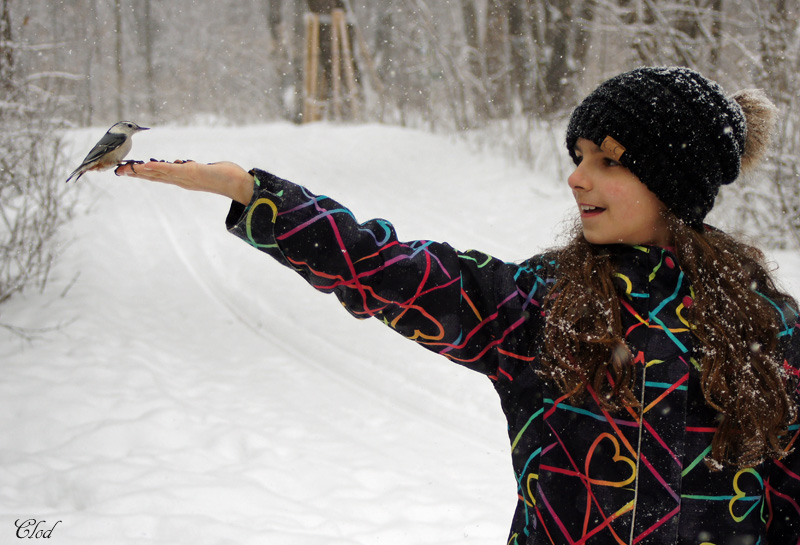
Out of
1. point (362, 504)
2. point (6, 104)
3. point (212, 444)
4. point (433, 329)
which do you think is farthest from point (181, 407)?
point (433, 329)

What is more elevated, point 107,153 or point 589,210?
point 107,153

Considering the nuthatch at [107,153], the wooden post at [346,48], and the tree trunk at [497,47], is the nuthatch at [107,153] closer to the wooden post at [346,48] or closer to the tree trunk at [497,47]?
the tree trunk at [497,47]

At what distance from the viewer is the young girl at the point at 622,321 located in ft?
4.36

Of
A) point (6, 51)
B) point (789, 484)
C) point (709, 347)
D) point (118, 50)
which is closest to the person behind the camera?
point (709, 347)

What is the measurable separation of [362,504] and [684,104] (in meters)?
2.65

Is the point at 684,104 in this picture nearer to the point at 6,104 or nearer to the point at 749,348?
the point at 749,348

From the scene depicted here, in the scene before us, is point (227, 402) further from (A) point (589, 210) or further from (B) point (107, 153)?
(A) point (589, 210)

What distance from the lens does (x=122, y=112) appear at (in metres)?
20.5

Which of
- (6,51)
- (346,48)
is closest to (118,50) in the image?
(346,48)

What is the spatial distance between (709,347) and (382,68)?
61.0 ft

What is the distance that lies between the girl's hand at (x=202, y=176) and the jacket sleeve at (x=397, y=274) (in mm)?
29

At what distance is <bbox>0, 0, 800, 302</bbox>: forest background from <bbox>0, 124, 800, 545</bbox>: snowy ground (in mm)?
803

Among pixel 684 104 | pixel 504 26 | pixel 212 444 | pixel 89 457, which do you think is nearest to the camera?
pixel 684 104

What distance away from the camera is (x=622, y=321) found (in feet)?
4.62
